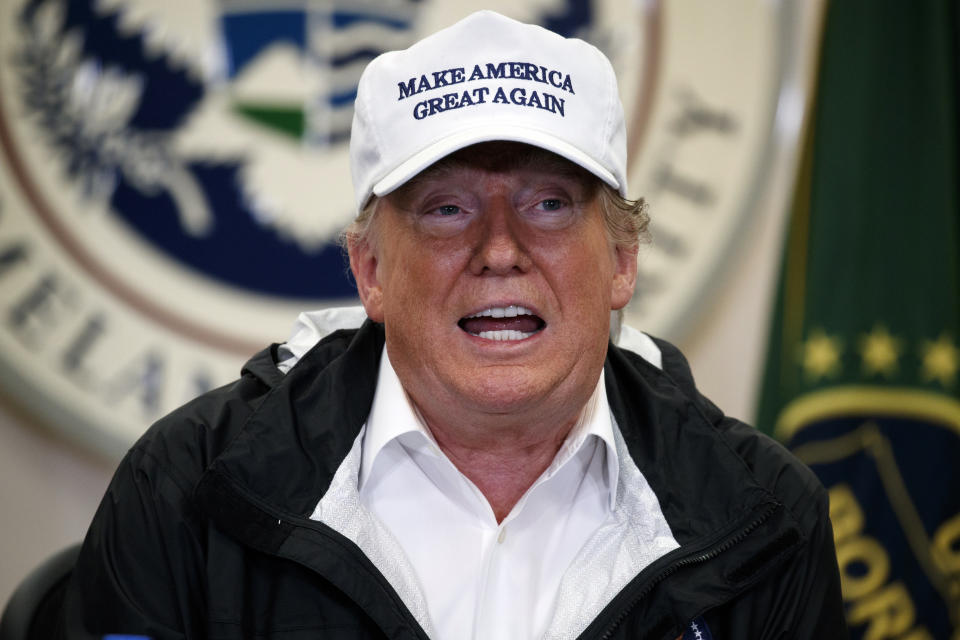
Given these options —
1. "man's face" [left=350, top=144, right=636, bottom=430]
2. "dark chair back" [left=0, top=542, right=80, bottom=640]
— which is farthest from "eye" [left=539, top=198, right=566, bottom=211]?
"dark chair back" [left=0, top=542, right=80, bottom=640]

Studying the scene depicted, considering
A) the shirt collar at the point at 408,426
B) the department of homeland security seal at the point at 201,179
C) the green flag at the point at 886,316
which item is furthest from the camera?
the department of homeland security seal at the point at 201,179

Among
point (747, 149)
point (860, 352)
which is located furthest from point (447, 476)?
point (747, 149)

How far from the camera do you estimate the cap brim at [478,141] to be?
1137 mm

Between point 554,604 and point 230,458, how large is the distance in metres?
0.41

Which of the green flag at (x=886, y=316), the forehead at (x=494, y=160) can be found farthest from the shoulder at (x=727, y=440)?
the green flag at (x=886, y=316)

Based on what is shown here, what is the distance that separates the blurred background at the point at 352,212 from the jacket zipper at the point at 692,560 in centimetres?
112

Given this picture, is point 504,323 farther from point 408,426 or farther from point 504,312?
point 408,426

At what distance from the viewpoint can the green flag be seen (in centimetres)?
219

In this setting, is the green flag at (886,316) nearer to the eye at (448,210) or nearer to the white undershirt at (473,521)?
the white undershirt at (473,521)

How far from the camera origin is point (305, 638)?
3.70 feet

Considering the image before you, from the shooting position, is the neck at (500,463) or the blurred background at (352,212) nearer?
the neck at (500,463)

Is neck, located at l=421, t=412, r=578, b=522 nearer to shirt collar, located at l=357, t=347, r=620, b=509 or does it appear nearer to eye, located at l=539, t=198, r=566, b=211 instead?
shirt collar, located at l=357, t=347, r=620, b=509

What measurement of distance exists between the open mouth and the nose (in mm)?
47

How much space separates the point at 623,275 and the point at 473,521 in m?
0.37
